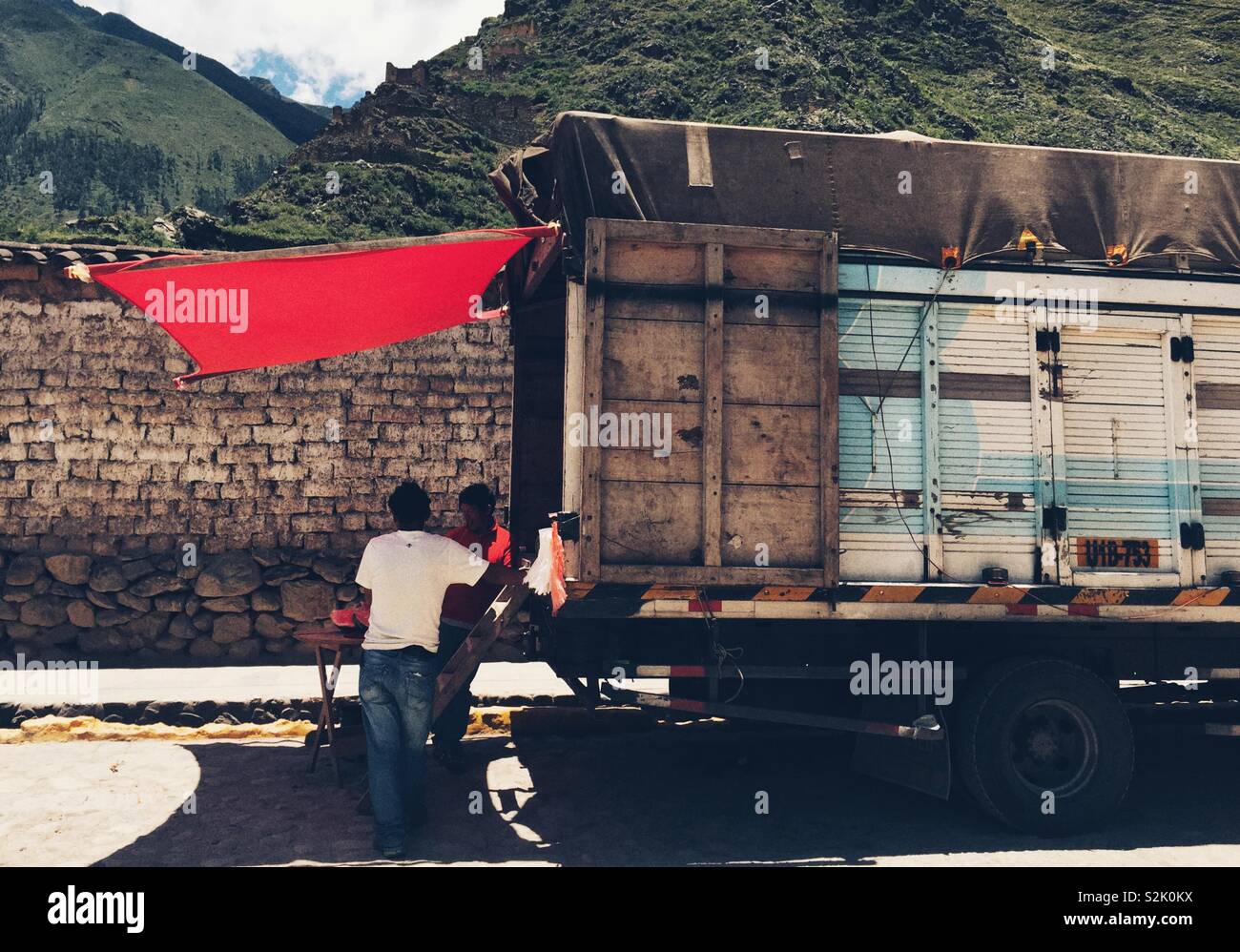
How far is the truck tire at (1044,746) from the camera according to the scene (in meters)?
5.01

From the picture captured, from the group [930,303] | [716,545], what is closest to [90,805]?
[716,545]

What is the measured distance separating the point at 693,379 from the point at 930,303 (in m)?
1.31

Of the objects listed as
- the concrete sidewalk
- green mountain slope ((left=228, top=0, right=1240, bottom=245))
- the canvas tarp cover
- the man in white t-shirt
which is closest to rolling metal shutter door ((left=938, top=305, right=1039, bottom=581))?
the canvas tarp cover

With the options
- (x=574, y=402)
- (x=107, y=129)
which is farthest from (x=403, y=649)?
(x=107, y=129)

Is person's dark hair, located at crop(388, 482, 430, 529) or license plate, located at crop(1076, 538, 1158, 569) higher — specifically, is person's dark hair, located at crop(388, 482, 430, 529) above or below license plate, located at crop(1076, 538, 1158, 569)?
above

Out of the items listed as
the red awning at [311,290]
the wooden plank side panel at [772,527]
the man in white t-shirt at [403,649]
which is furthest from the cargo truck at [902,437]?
the man in white t-shirt at [403,649]

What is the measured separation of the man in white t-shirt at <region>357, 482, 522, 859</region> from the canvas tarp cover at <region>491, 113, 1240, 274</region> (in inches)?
62.1

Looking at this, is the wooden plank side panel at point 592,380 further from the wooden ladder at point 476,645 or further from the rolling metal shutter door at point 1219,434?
the rolling metal shutter door at point 1219,434

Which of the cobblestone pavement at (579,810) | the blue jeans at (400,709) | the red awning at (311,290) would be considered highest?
the red awning at (311,290)

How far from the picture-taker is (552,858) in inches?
180

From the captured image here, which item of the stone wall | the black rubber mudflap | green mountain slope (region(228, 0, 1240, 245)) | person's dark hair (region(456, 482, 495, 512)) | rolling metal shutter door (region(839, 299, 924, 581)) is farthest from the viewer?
green mountain slope (region(228, 0, 1240, 245))

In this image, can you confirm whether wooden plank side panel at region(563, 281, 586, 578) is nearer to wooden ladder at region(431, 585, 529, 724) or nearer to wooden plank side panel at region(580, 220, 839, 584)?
wooden plank side panel at region(580, 220, 839, 584)

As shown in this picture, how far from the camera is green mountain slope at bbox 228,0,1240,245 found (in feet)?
102

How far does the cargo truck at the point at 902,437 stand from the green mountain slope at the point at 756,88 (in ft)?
68.4
